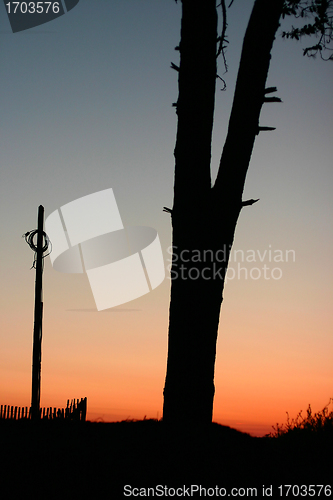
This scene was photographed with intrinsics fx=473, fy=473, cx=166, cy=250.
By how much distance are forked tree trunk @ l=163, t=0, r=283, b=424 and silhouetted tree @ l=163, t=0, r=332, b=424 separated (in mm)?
15

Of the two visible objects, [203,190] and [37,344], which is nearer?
[203,190]

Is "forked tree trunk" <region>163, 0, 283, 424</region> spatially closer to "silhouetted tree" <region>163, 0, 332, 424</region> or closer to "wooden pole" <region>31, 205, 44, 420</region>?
"silhouetted tree" <region>163, 0, 332, 424</region>

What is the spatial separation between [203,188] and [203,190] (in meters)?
0.03

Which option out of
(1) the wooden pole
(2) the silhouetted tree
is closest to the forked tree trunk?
(2) the silhouetted tree

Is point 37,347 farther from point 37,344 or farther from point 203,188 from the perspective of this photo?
point 203,188

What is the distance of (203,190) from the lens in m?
7.37

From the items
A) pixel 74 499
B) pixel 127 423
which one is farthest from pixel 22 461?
pixel 127 423

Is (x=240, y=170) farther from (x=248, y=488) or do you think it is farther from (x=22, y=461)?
(x=22, y=461)

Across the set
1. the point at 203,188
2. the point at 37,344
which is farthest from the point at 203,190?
the point at 37,344

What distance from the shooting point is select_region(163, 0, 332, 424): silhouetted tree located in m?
A: 7.00

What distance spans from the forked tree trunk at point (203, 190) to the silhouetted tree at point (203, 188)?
0.05 ft

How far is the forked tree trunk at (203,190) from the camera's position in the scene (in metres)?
7.00

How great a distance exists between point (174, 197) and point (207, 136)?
109 centimetres

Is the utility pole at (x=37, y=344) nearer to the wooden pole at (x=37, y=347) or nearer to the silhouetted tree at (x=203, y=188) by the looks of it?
the wooden pole at (x=37, y=347)
